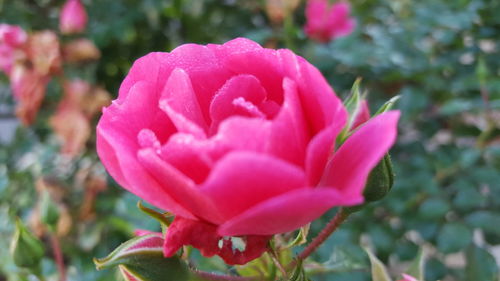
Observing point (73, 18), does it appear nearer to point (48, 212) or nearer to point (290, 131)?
point (48, 212)

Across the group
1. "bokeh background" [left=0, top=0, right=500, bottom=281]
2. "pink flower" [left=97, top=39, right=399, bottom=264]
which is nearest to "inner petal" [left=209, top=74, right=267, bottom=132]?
"pink flower" [left=97, top=39, right=399, bottom=264]

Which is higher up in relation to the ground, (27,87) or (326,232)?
(326,232)

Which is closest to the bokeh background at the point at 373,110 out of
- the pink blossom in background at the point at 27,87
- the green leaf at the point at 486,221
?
the green leaf at the point at 486,221

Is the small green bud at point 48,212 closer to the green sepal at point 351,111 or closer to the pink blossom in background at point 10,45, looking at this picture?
the green sepal at point 351,111

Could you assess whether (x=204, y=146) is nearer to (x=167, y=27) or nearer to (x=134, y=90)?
(x=134, y=90)

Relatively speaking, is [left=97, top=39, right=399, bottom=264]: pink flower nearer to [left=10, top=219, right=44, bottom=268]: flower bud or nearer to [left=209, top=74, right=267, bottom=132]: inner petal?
[left=209, top=74, right=267, bottom=132]: inner petal

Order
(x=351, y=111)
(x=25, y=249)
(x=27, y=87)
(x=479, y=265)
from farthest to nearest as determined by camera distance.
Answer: (x=27, y=87) < (x=479, y=265) < (x=25, y=249) < (x=351, y=111)

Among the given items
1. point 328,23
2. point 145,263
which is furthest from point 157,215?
point 328,23
